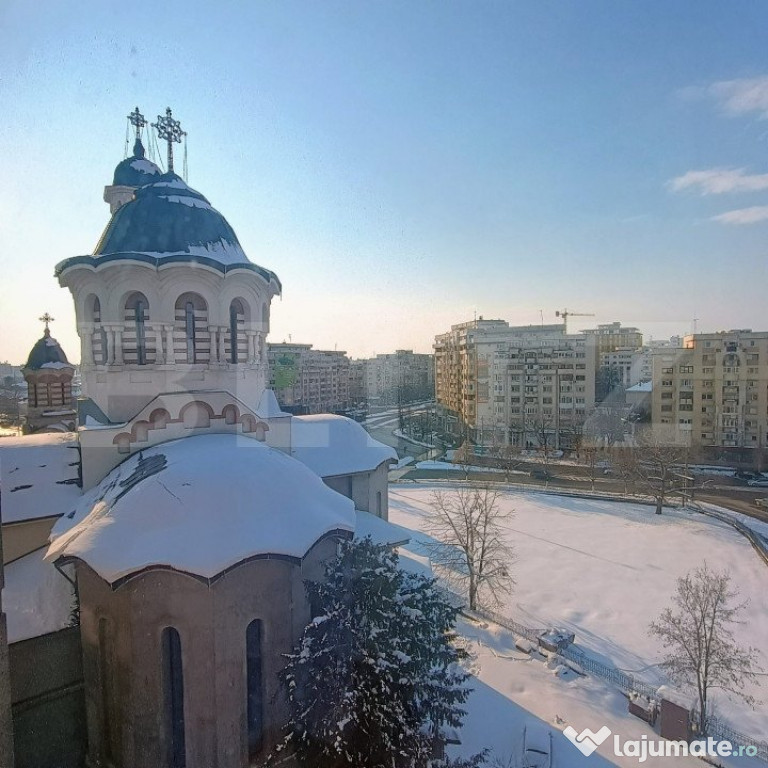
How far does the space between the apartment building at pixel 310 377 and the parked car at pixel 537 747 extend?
42225 mm

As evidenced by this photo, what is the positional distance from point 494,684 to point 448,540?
277 inches

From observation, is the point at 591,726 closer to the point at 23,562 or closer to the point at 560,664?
the point at 560,664

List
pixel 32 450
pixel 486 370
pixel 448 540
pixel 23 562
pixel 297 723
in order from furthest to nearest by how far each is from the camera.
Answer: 1. pixel 486 370
2. pixel 448 540
3. pixel 32 450
4. pixel 23 562
5. pixel 297 723

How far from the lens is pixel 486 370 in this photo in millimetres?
41375

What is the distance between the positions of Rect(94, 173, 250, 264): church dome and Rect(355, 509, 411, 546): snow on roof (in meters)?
6.47

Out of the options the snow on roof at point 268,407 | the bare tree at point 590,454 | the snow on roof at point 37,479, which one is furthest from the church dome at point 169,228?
the bare tree at point 590,454

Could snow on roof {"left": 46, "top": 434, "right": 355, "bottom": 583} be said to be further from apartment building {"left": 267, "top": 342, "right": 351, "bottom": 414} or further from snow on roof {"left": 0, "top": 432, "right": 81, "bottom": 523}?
apartment building {"left": 267, "top": 342, "right": 351, "bottom": 414}

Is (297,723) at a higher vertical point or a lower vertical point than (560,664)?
higher

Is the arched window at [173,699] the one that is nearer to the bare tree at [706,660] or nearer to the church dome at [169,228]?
the church dome at [169,228]

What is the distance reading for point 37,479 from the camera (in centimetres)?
905

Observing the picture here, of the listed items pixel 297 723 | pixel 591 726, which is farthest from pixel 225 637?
pixel 591 726

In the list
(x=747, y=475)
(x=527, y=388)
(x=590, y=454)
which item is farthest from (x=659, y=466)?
(x=527, y=388)

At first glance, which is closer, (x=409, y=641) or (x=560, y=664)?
(x=409, y=641)

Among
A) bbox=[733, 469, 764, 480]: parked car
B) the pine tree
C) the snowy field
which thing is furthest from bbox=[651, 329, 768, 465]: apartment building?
the pine tree
